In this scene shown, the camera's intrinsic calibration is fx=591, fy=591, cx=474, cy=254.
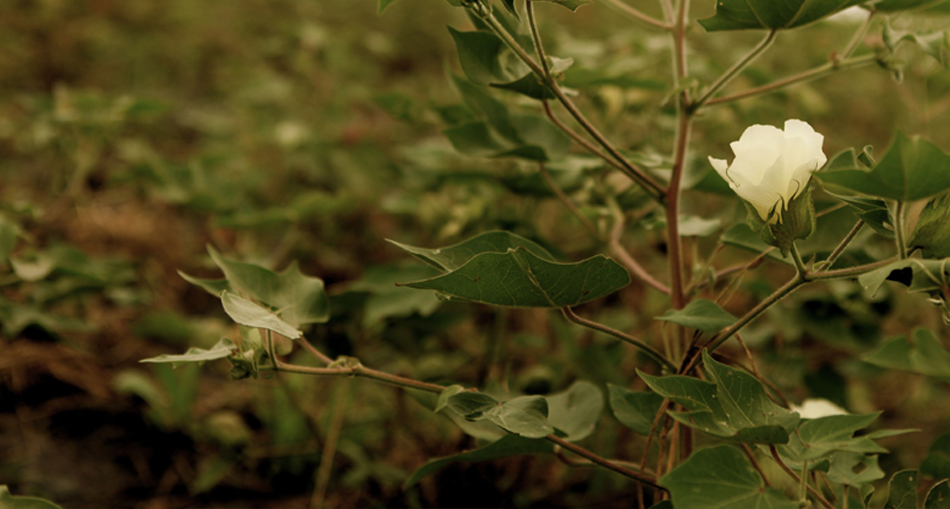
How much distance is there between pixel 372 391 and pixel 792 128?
3.24 ft

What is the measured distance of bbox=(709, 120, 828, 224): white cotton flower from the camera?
44cm

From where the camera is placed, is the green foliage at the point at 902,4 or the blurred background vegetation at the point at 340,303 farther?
the blurred background vegetation at the point at 340,303

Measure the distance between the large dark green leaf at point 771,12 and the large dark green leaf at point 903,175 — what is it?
0.21 m

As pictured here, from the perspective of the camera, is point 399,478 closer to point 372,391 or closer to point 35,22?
point 372,391

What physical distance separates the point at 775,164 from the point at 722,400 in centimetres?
19

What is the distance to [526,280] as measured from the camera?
1.61 feet

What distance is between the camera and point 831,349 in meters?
1.32

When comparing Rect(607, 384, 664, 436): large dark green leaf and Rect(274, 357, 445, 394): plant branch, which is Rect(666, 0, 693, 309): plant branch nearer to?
Rect(607, 384, 664, 436): large dark green leaf

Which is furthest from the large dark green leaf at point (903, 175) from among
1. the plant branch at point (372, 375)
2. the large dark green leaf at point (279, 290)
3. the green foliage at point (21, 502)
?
the green foliage at point (21, 502)

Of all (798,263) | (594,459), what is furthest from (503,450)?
(798,263)

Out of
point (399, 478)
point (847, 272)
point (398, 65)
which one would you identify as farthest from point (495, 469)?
point (398, 65)

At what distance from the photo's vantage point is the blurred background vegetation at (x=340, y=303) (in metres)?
0.94

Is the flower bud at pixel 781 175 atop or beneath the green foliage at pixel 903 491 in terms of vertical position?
atop

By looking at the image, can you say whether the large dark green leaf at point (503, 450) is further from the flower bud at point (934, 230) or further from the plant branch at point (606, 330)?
the flower bud at point (934, 230)
